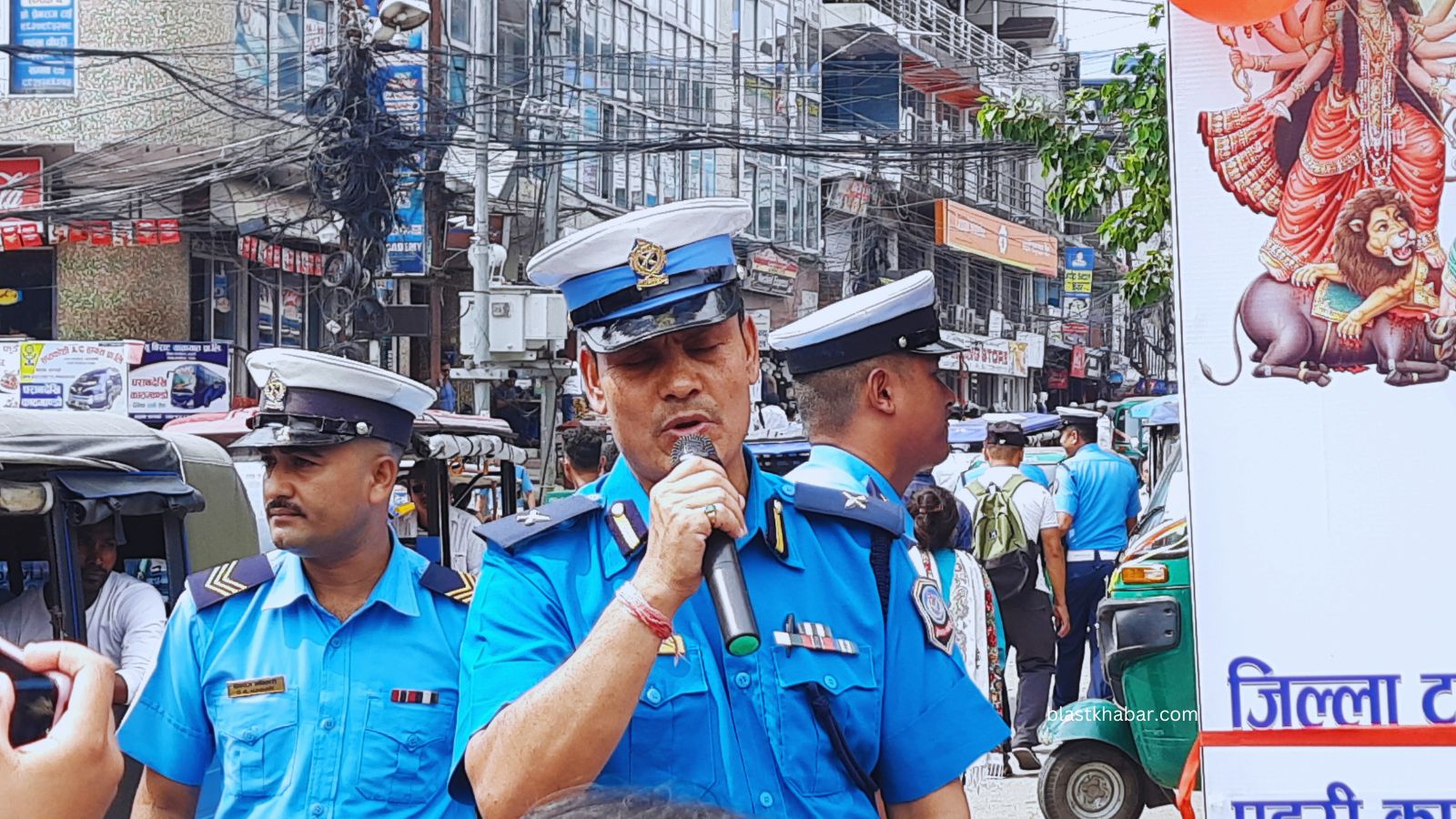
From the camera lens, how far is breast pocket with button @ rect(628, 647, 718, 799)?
88.0 inches

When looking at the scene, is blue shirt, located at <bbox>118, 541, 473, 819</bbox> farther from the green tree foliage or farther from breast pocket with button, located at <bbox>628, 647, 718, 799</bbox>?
the green tree foliage

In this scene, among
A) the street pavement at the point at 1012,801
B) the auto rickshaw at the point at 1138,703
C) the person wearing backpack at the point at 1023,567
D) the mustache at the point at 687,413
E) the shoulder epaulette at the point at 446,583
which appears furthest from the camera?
the person wearing backpack at the point at 1023,567

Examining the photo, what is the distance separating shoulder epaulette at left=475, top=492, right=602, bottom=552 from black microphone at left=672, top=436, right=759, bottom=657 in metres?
0.33

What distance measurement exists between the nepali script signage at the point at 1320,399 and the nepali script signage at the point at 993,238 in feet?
142

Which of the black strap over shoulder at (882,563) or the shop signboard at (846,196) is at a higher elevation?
the shop signboard at (846,196)

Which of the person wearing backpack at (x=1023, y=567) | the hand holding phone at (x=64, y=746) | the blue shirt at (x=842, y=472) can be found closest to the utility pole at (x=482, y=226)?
the person wearing backpack at (x=1023, y=567)

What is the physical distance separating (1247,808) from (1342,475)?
25.0 inches

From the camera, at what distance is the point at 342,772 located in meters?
3.19

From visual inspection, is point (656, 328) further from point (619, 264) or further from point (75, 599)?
point (75, 599)

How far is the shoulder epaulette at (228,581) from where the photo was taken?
3365 mm

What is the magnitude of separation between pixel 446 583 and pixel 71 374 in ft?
66.6

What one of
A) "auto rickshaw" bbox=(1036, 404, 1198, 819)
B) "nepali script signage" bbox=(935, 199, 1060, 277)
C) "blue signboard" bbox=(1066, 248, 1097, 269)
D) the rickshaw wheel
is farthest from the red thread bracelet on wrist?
"blue signboard" bbox=(1066, 248, 1097, 269)

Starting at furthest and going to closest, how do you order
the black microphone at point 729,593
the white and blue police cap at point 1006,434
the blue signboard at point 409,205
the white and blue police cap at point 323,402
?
1. the blue signboard at point 409,205
2. the white and blue police cap at point 1006,434
3. the white and blue police cap at point 323,402
4. the black microphone at point 729,593

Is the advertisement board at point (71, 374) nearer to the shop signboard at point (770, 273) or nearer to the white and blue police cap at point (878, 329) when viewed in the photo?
the shop signboard at point (770, 273)
